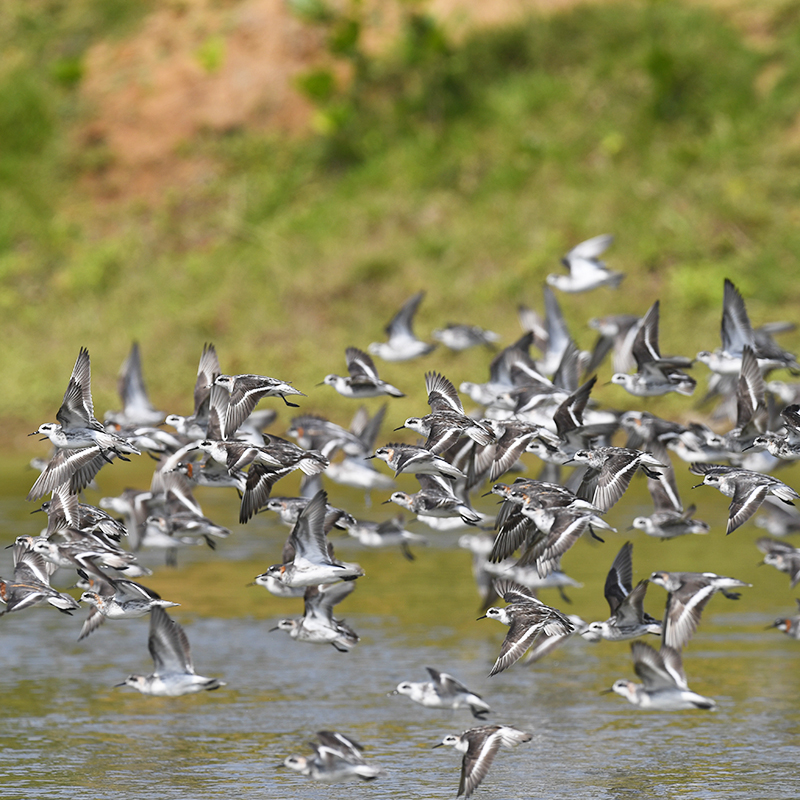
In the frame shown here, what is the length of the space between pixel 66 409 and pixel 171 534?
356 cm

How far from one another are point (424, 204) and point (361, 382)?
29.8 m

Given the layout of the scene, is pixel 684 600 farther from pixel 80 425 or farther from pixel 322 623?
pixel 80 425

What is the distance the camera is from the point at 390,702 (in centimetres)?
1783

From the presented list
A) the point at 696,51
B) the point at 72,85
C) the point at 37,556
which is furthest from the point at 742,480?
the point at 72,85

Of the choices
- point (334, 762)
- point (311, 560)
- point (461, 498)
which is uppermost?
point (461, 498)

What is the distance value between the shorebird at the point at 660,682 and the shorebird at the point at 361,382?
15.1 feet

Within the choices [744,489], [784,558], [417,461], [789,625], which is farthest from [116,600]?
[784,558]

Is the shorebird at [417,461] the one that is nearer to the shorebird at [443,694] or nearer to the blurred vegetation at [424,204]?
the shorebird at [443,694]

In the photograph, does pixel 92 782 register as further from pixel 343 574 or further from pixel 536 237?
pixel 536 237

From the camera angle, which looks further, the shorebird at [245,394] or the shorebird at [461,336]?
the shorebird at [461,336]

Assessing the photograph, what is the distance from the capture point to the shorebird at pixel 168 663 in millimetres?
15227

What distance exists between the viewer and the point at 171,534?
17.5 metres

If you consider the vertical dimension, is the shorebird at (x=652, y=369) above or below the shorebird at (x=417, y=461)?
above

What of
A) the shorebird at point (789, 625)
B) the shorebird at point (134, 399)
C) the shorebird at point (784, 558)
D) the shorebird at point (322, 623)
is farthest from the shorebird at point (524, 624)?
the shorebird at point (134, 399)
